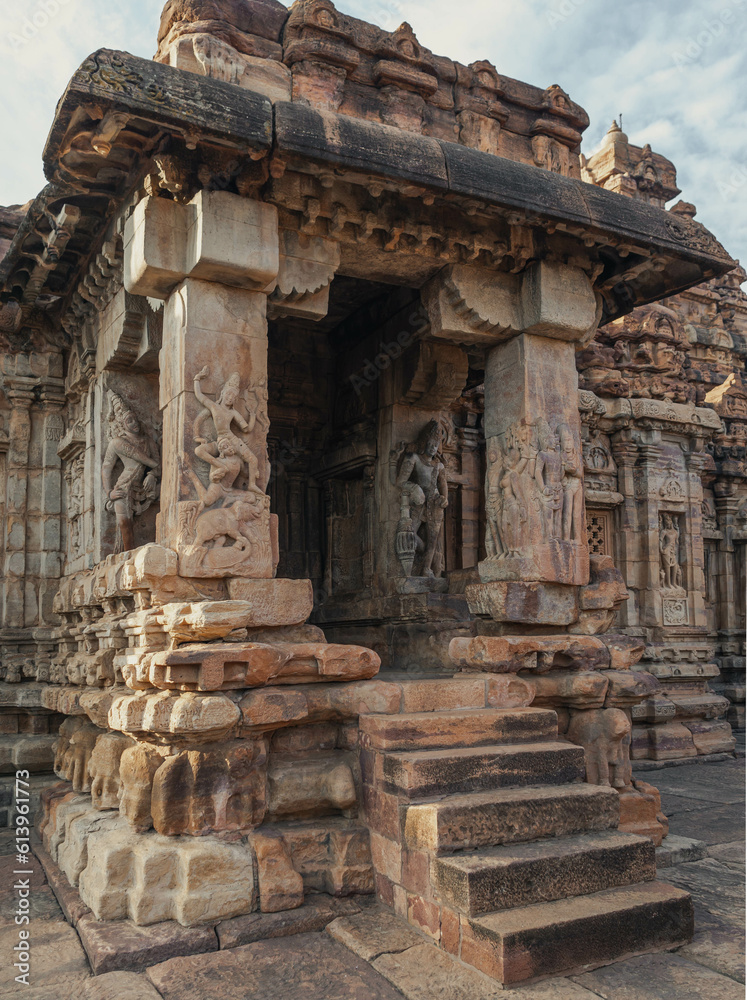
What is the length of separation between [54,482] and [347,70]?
456 centimetres

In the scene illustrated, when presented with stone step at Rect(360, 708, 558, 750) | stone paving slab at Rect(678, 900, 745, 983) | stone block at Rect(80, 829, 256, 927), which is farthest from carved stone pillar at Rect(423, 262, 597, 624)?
stone block at Rect(80, 829, 256, 927)

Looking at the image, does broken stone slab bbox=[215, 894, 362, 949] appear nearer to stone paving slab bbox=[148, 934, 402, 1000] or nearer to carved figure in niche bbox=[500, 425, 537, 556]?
stone paving slab bbox=[148, 934, 402, 1000]

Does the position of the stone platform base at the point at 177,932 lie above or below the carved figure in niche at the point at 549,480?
below

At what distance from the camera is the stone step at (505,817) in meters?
3.96

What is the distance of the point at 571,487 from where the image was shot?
243 inches

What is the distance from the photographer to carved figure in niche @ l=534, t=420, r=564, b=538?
19.8 feet

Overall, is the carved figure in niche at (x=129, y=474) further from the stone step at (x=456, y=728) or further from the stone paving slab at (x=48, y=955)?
the stone paving slab at (x=48, y=955)

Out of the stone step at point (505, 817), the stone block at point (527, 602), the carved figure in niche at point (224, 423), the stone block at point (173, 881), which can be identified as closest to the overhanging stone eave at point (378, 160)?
the carved figure in niche at point (224, 423)

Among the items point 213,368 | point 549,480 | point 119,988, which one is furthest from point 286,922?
point 549,480

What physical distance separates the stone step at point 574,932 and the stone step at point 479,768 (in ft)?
2.37

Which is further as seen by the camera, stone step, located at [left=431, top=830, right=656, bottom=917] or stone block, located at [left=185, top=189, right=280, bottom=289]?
stone block, located at [left=185, top=189, right=280, bottom=289]

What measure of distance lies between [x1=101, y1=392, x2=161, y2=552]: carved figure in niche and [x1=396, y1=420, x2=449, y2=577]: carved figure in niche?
2.46 metres

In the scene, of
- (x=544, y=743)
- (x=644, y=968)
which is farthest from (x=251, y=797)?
(x=644, y=968)

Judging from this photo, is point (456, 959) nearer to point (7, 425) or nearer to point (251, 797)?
point (251, 797)
